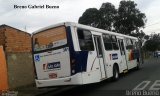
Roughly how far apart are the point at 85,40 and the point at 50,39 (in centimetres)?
158

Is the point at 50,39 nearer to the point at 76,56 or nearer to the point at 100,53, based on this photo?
the point at 76,56

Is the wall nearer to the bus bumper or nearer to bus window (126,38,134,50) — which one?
the bus bumper

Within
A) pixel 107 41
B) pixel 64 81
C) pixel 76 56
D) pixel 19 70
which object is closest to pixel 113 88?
pixel 64 81

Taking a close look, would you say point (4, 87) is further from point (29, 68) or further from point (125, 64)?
point (125, 64)

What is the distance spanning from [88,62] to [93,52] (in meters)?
0.91

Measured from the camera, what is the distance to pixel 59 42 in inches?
480

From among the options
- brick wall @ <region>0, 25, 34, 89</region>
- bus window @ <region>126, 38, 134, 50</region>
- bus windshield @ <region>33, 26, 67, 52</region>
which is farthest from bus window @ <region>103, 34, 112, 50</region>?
brick wall @ <region>0, 25, 34, 89</region>

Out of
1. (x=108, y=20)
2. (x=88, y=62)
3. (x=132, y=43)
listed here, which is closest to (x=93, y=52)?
(x=88, y=62)

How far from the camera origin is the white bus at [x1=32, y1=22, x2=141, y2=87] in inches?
464

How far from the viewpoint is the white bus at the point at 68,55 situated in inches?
464

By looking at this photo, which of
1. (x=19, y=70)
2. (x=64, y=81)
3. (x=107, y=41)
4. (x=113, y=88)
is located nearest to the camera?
(x=64, y=81)

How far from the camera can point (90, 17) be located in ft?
175

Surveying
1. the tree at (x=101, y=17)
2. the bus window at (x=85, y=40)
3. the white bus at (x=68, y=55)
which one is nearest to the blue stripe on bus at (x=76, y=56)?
the white bus at (x=68, y=55)

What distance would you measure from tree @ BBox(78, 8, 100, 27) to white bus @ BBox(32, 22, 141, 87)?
38667mm
